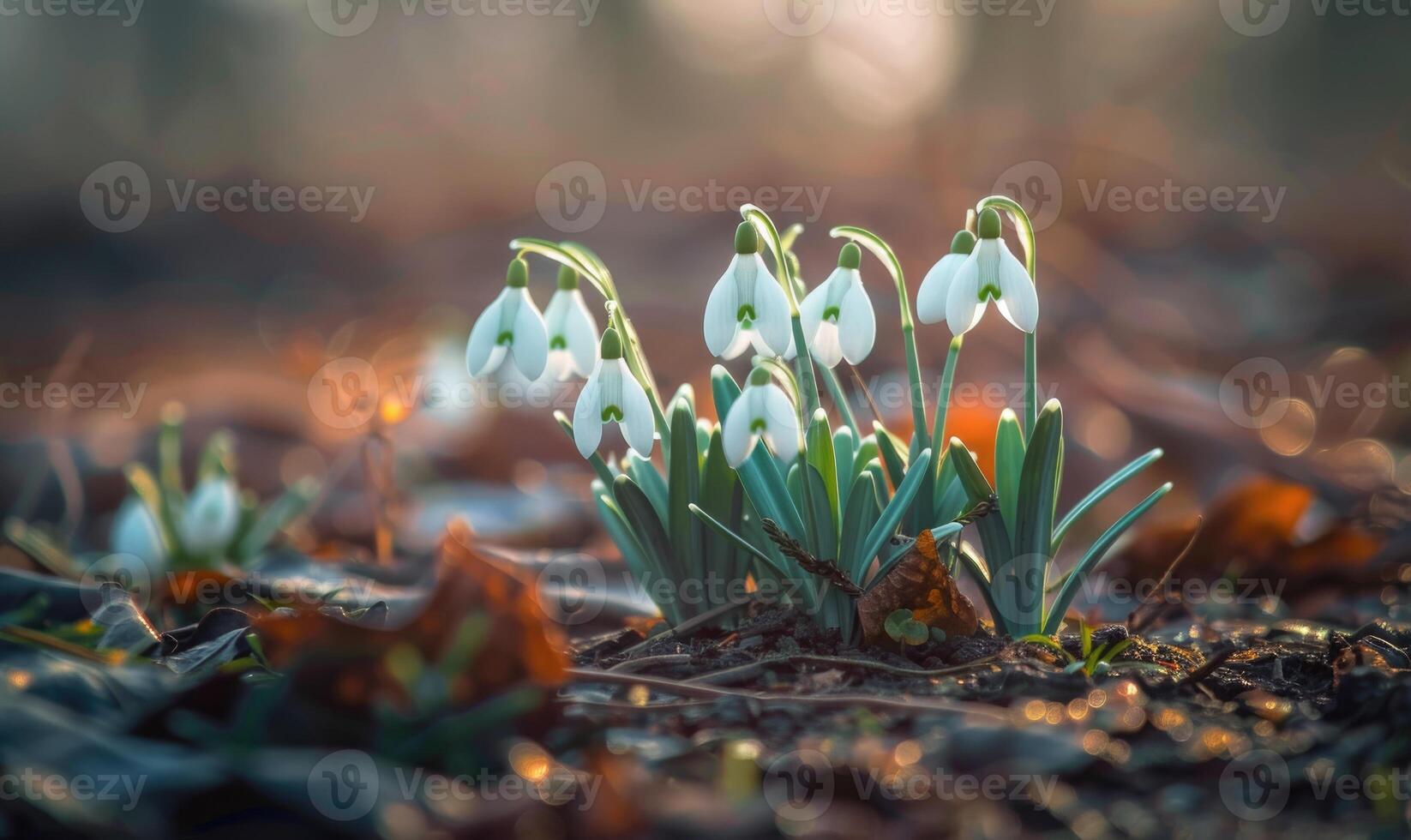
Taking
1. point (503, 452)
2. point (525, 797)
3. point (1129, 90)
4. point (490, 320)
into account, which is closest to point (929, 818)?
point (525, 797)

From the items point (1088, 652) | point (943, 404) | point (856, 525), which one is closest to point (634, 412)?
point (856, 525)

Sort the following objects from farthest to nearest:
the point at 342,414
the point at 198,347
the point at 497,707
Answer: the point at 198,347
the point at 342,414
the point at 497,707

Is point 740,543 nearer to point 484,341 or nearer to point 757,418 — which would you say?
point 757,418

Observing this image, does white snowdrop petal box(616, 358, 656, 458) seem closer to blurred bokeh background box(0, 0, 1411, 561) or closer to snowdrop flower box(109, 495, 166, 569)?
snowdrop flower box(109, 495, 166, 569)

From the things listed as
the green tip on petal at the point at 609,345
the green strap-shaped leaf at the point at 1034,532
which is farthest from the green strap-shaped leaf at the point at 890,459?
the green tip on petal at the point at 609,345

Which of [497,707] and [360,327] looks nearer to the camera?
[497,707]

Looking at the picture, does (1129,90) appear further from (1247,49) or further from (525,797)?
(525,797)
